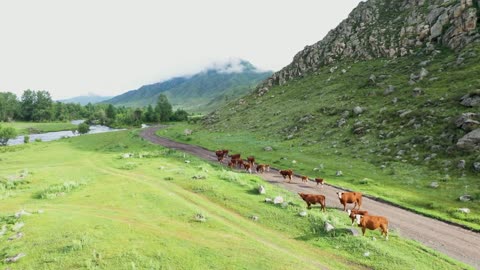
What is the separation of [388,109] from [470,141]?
22.9 m

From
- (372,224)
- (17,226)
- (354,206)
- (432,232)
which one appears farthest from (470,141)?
(17,226)

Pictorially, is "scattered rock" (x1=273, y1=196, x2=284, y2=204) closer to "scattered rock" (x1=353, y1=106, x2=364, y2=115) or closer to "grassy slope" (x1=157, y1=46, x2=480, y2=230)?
"grassy slope" (x1=157, y1=46, x2=480, y2=230)

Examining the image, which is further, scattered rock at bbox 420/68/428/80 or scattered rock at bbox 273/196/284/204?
scattered rock at bbox 420/68/428/80

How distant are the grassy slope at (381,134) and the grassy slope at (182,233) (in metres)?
11.5

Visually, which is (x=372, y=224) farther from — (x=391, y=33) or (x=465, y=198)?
(x=391, y=33)

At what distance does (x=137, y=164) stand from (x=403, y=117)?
44953mm

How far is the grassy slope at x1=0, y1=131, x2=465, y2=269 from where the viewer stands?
19391mm

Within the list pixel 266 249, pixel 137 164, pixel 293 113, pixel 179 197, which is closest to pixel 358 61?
pixel 293 113

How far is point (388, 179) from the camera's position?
39.6 metres

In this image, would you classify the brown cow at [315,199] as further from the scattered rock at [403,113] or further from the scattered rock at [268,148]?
the scattered rock at [403,113]

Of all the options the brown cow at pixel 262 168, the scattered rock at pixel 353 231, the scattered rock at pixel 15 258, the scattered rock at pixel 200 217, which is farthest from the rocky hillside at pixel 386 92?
the scattered rock at pixel 15 258

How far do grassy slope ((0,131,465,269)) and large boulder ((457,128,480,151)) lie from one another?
2422 cm

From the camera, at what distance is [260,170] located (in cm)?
4678

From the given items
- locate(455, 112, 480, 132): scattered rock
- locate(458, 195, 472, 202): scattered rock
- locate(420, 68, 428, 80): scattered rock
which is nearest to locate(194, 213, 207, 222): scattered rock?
locate(458, 195, 472, 202): scattered rock
